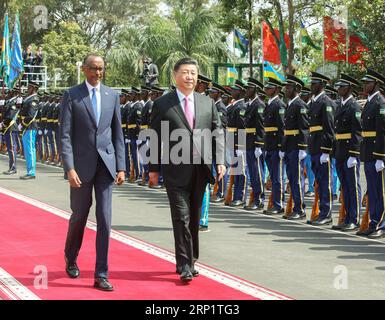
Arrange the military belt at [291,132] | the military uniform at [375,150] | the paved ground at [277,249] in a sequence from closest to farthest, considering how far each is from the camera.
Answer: the paved ground at [277,249] → the military uniform at [375,150] → the military belt at [291,132]

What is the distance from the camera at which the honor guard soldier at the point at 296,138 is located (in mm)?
13508

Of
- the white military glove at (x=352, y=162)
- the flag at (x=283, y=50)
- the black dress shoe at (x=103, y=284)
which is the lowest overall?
the black dress shoe at (x=103, y=284)

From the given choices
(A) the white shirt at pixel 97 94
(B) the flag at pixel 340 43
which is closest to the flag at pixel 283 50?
(B) the flag at pixel 340 43

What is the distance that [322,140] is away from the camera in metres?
12.8

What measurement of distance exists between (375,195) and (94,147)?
4.90 metres

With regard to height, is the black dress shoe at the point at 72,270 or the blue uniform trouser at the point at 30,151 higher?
the blue uniform trouser at the point at 30,151

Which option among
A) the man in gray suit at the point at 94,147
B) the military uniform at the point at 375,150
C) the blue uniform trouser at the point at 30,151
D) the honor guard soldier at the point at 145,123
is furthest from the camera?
the blue uniform trouser at the point at 30,151

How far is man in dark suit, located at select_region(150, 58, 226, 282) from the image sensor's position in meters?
8.32

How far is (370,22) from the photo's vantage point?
2798 centimetres

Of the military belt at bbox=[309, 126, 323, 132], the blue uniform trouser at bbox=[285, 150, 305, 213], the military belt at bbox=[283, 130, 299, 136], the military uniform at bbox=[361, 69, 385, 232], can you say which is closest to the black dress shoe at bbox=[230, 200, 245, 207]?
the blue uniform trouser at bbox=[285, 150, 305, 213]

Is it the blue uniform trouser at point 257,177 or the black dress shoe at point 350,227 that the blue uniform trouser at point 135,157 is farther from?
the black dress shoe at point 350,227

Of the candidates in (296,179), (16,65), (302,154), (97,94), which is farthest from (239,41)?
(97,94)

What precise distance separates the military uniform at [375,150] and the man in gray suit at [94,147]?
173 inches
